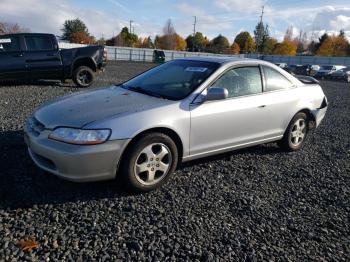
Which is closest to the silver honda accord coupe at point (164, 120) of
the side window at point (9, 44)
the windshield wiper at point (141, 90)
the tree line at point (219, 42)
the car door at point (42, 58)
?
the windshield wiper at point (141, 90)

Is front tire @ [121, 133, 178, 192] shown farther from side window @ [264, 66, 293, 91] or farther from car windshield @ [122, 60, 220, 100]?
side window @ [264, 66, 293, 91]

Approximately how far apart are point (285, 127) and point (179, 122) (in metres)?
2.13

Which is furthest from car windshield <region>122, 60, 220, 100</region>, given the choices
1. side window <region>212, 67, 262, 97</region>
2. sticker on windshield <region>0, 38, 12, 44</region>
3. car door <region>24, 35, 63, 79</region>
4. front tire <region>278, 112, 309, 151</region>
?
sticker on windshield <region>0, 38, 12, 44</region>

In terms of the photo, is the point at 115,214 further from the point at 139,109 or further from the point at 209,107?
the point at 209,107

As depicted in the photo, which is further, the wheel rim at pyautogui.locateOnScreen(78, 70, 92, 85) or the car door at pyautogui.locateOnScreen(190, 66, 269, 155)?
the wheel rim at pyautogui.locateOnScreen(78, 70, 92, 85)

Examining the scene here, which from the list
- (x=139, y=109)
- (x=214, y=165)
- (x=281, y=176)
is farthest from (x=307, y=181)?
(x=139, y=109)

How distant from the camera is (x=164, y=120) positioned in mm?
3459

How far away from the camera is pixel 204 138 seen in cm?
387

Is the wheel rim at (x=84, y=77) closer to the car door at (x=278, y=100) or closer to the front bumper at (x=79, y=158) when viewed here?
the car door at (x=278, y=100)

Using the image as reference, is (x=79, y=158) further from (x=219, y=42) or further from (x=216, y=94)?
(x=219, y=42)

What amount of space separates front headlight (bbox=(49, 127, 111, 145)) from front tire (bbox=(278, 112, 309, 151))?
10.1ft

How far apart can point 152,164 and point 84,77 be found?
26.9ft

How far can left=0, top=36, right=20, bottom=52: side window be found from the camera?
9.48 metres

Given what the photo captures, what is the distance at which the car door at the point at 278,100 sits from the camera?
4.59 metres
